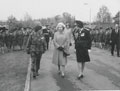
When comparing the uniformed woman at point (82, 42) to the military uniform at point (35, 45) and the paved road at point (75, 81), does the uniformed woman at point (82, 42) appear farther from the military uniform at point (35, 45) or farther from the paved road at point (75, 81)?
the military uniform at point (35, 45)

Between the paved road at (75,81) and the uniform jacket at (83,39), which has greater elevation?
the uniform jacket at (83,39)

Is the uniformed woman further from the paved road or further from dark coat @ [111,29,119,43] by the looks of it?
dark coat @ [111,29,119,43]

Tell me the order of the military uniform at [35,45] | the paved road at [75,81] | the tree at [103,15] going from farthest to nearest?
the tree at [103,15], the military uniform at [35,45], the paved road at [75,81]

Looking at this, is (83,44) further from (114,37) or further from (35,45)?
(114,37)

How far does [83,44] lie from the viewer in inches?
332

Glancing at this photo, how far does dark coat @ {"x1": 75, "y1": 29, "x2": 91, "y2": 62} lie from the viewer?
8.44 metres

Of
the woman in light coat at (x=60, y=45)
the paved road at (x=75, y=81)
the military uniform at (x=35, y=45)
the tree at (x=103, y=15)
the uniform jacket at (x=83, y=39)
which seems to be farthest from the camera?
the tree at (x=103, y=15)

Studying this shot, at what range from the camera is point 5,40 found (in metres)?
19.0

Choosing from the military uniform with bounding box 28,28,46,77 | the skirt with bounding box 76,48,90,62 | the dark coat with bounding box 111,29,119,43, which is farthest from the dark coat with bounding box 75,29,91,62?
the dark coat with bounding box 111,29,119,43

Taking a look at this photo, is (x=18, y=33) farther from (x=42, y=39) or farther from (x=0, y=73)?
(x=42, y=39)

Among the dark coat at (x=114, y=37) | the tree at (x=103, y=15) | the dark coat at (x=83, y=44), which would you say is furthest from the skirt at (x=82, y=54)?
the tree at (x=103, y=15)

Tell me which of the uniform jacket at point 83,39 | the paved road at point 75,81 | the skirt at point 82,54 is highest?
the uniform jacket at point 83,39

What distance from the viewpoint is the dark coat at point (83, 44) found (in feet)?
27.7

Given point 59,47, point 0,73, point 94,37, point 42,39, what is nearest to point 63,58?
point 59,47
